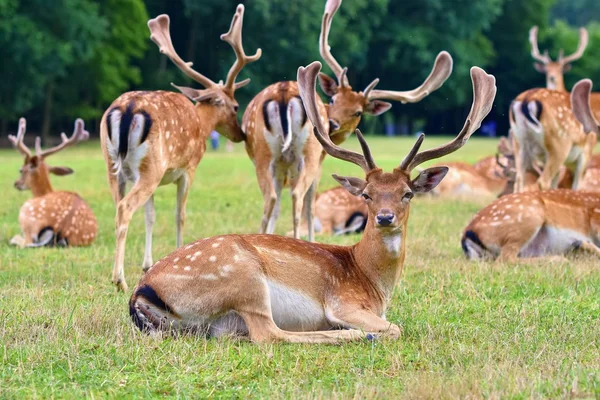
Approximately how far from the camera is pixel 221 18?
40.8 meters

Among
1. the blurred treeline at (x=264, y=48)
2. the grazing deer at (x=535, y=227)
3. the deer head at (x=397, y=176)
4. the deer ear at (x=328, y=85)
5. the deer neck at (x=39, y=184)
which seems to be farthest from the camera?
the blurred treeline at (x=264, y=48)

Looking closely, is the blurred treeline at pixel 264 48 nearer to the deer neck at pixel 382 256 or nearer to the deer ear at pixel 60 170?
the deer ear at pixel 60 170

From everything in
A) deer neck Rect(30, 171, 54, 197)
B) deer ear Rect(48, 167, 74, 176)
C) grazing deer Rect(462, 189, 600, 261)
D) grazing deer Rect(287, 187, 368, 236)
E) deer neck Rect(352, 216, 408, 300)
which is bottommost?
grazing deer Rect(287, 187, 368, 236)

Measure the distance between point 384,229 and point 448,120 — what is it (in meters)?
47.5

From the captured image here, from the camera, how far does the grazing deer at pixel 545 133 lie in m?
10.6

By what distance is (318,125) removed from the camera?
5777 millimetres

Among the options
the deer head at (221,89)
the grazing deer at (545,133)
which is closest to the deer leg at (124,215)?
the deer head at (221,89)

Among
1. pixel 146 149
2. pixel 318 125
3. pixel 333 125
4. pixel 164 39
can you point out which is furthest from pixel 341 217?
pixel 318 125

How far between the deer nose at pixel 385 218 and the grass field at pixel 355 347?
60cm

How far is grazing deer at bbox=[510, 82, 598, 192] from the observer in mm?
10633

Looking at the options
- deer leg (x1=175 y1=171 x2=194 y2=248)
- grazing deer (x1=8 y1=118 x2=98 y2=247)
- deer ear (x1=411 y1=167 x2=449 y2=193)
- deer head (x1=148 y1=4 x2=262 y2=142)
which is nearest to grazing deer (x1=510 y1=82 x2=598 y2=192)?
deer head (x1=148 y1=4 x2=262 y2=142)

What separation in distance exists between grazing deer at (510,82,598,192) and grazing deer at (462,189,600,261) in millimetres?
2477

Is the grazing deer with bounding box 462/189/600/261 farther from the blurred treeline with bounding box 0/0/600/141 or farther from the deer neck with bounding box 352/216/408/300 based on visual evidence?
the blurred treeline with bounding box 0/0/600/141

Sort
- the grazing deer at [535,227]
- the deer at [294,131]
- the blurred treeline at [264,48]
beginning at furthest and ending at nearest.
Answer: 1. the blurred treeline at [264,48]
2. the deer at [294,131]
3. the grazing deer at [535,227]
